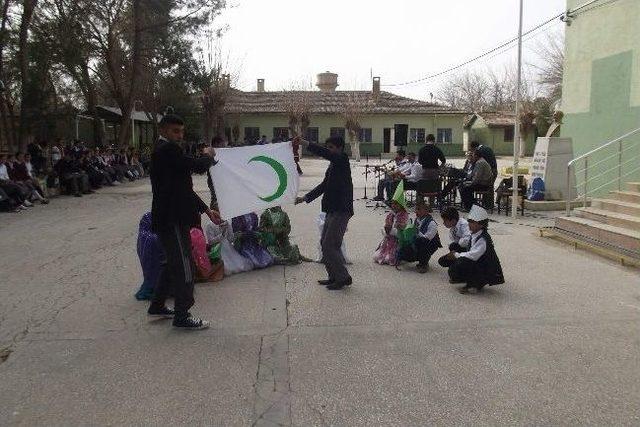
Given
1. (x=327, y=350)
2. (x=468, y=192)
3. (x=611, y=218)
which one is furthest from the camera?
A: (x=468, y=192)

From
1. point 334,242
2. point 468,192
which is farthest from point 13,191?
point 468,192

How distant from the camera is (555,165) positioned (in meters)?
14.6

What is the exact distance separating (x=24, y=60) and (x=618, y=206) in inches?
726

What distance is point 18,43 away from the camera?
20297 mm

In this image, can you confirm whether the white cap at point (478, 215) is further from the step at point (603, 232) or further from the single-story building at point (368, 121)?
the single-story building at point (368, 121)

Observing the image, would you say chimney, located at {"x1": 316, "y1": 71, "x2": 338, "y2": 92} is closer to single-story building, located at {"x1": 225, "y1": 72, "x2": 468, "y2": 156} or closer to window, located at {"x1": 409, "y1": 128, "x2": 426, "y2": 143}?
single-story building, located at {"x1": 225, "y1": 72, "x2": 468, "y2": 156}

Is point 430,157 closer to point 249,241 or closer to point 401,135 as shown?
point 249,241

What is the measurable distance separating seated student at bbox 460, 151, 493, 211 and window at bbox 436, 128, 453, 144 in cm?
3974

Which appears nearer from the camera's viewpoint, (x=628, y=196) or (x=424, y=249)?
(x=424, y=249)

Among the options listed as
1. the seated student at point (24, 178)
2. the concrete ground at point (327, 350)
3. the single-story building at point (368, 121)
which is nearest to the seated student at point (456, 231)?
the concrete ground at point (327, 350)

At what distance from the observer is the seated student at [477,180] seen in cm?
1333

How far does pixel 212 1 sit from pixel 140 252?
72.9 feet

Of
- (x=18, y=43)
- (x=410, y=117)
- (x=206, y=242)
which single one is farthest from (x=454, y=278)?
(x=410, y=117)

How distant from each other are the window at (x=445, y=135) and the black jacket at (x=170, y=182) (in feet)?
162
